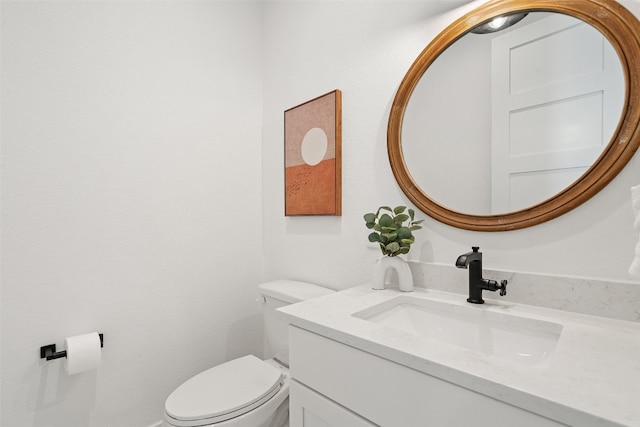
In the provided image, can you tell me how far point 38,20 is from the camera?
1.13 metres

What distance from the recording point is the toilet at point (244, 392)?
975 millimetres

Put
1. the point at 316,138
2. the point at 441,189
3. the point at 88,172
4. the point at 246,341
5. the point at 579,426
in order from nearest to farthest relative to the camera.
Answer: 1. the point at 579,426
2. the point at 441,189
3. the point at 88,172
4. the point at 316,138
5. the point at 246,341

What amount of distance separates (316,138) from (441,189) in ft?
2.22

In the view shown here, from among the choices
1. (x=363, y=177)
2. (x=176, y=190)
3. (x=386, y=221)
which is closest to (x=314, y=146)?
(x=363, y=177)

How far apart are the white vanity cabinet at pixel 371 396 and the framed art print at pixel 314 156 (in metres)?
0.72

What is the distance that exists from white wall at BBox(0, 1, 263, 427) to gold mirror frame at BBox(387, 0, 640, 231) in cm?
110

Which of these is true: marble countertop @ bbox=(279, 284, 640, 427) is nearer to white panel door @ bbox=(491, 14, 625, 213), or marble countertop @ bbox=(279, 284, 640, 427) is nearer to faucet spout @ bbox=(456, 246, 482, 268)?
faucet spout @ bbox=(456, 246, 482, 268)

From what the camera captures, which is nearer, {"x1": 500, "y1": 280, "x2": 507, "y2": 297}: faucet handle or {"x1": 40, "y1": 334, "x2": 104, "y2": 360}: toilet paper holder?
{"x1": 500, "y1": 280, "x2": 507, "y2": 297}: faucet handle

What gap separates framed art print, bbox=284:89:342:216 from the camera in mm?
1372

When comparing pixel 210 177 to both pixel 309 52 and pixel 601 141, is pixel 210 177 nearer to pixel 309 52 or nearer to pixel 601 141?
pixel 309 52

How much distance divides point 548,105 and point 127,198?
161cm

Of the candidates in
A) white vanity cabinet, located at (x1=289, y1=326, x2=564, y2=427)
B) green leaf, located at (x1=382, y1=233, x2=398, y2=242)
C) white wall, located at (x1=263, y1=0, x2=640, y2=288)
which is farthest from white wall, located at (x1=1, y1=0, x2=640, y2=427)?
white vanity cabinet, located at (x1=289, y1=326, x2=564, y2=427)

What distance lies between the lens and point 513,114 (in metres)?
0.91

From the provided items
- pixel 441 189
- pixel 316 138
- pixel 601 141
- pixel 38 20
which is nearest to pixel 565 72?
pixel 601 141
